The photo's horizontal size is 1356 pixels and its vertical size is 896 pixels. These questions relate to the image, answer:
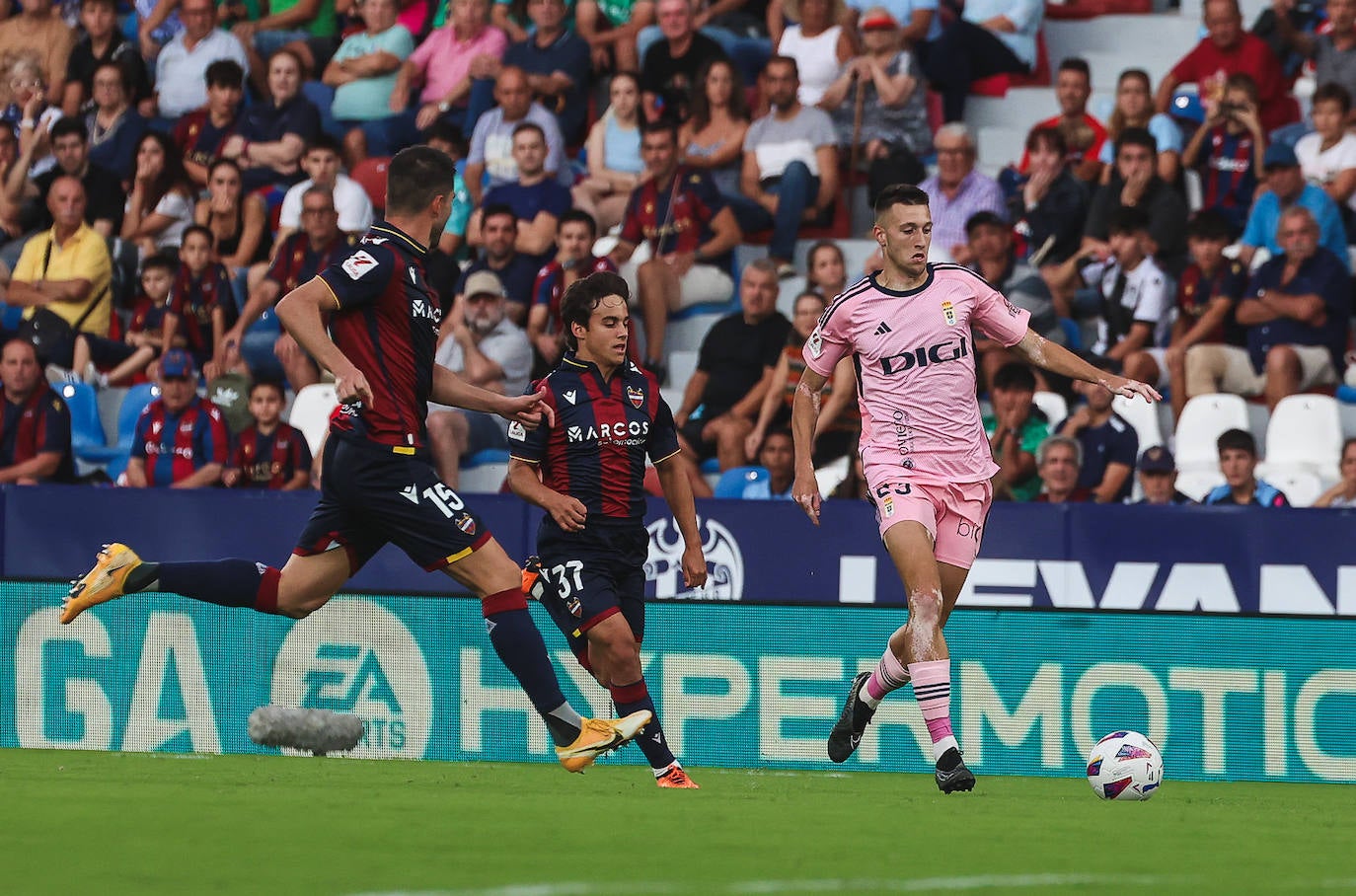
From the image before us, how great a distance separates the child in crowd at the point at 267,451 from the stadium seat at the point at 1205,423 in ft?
19.3

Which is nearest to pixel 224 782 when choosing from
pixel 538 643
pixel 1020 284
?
pixel 538 643

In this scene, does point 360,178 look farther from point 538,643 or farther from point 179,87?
point 538,643

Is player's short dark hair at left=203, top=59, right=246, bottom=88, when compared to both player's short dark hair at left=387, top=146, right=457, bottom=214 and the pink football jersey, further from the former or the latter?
the pink football jersey

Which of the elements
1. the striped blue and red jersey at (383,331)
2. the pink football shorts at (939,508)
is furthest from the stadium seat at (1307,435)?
the striped blue and red jersey at (383,331)

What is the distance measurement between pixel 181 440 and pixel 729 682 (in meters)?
5.30

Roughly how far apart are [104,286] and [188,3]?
2989mm

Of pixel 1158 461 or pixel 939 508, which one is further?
pixel 1158 461

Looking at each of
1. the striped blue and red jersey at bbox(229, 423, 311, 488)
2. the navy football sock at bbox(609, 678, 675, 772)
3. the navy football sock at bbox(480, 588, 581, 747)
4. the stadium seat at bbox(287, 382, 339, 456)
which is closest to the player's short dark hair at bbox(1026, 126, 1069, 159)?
the stadium seat at bbox(287, 382, 339, 456)

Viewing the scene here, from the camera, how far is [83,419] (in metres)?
16.0

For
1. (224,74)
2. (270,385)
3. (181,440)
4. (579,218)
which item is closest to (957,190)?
(579,218)

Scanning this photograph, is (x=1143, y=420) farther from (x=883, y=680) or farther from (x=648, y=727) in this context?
(x=648, y=727)

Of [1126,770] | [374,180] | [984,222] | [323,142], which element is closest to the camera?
[1126,770]

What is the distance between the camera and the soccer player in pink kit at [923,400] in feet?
27.9

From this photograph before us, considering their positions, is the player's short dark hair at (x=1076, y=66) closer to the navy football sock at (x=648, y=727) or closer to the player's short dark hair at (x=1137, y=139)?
the player's short dark hair at (x=1137, y=139)
